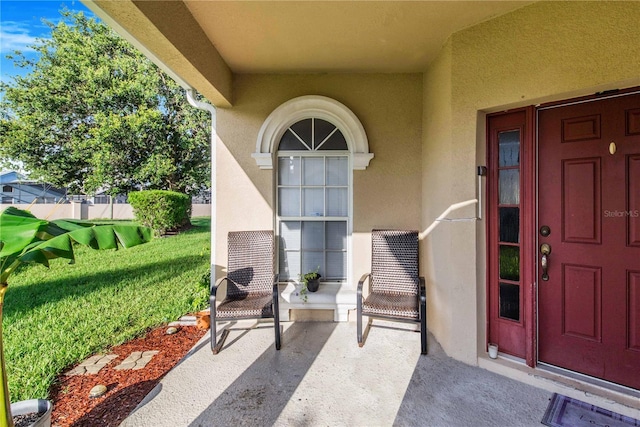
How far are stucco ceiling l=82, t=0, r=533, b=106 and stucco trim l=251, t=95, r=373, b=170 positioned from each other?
1.45ft

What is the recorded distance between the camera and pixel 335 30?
2.70m

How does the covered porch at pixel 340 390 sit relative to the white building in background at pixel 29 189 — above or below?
below

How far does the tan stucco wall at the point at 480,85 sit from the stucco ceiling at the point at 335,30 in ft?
0.77

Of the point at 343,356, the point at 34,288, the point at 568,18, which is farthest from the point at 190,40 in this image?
the point at 34,288

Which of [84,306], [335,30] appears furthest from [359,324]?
[84,306]

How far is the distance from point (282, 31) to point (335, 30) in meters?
0.52

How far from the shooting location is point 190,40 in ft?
8.11

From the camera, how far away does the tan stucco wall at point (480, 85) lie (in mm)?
2039

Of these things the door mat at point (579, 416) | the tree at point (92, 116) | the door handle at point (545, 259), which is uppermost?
the tree at point (92, 116)

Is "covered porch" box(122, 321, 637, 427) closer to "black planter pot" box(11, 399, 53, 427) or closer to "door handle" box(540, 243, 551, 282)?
"black planter pot" box(11, 399, 53, 427)

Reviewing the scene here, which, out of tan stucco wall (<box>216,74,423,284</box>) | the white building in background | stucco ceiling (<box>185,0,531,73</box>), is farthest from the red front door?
the white building in background

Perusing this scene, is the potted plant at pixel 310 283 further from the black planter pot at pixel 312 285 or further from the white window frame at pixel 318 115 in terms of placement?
the white window frame at pixel 318 115

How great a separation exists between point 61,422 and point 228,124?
3228 millimetres

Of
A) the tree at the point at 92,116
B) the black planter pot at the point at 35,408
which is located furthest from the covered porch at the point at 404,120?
the tree at the point at 92,116
